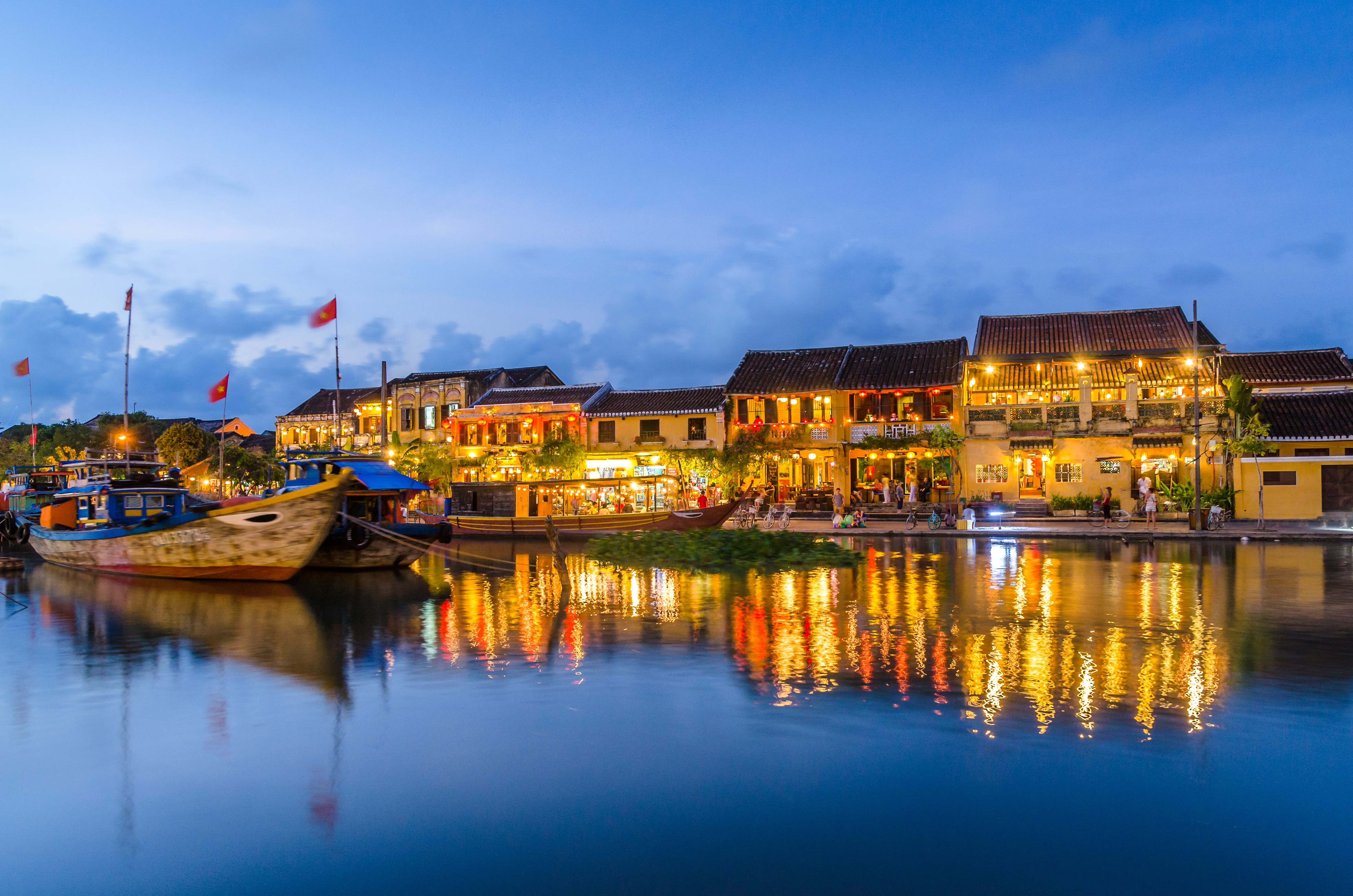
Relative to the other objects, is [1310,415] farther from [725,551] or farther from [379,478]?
[379,478]

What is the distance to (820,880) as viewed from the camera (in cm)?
591

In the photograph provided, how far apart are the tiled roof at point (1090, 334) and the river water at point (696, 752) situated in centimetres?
2382

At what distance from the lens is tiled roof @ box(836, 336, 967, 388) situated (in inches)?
1599

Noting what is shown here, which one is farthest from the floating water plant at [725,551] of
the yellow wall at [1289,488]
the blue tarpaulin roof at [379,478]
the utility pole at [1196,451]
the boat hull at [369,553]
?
the yellow wall at [1289,488]

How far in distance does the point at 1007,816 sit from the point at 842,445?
35348 mm

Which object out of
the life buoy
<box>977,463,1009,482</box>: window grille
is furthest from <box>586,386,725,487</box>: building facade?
the life buoy

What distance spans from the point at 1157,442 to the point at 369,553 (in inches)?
1153

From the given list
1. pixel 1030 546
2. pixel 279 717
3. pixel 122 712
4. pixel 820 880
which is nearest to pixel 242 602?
pixel 122 712

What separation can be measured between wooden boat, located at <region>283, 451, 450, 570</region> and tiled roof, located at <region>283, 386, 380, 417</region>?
3332 cm

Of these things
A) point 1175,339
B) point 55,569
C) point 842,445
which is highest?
point 1175,339

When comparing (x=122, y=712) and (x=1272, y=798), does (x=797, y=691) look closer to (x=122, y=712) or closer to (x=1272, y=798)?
(x=1272, y=798)

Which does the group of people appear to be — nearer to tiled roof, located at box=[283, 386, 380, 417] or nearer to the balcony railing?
the balcony railing

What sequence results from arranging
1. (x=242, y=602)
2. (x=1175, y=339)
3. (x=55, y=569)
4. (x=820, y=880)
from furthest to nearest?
1. (x=1175, y=339)
2. (x=55, y=569)
3. (x=242, y=602)
4. (x=820, y=880)

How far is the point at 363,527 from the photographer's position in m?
23.3
